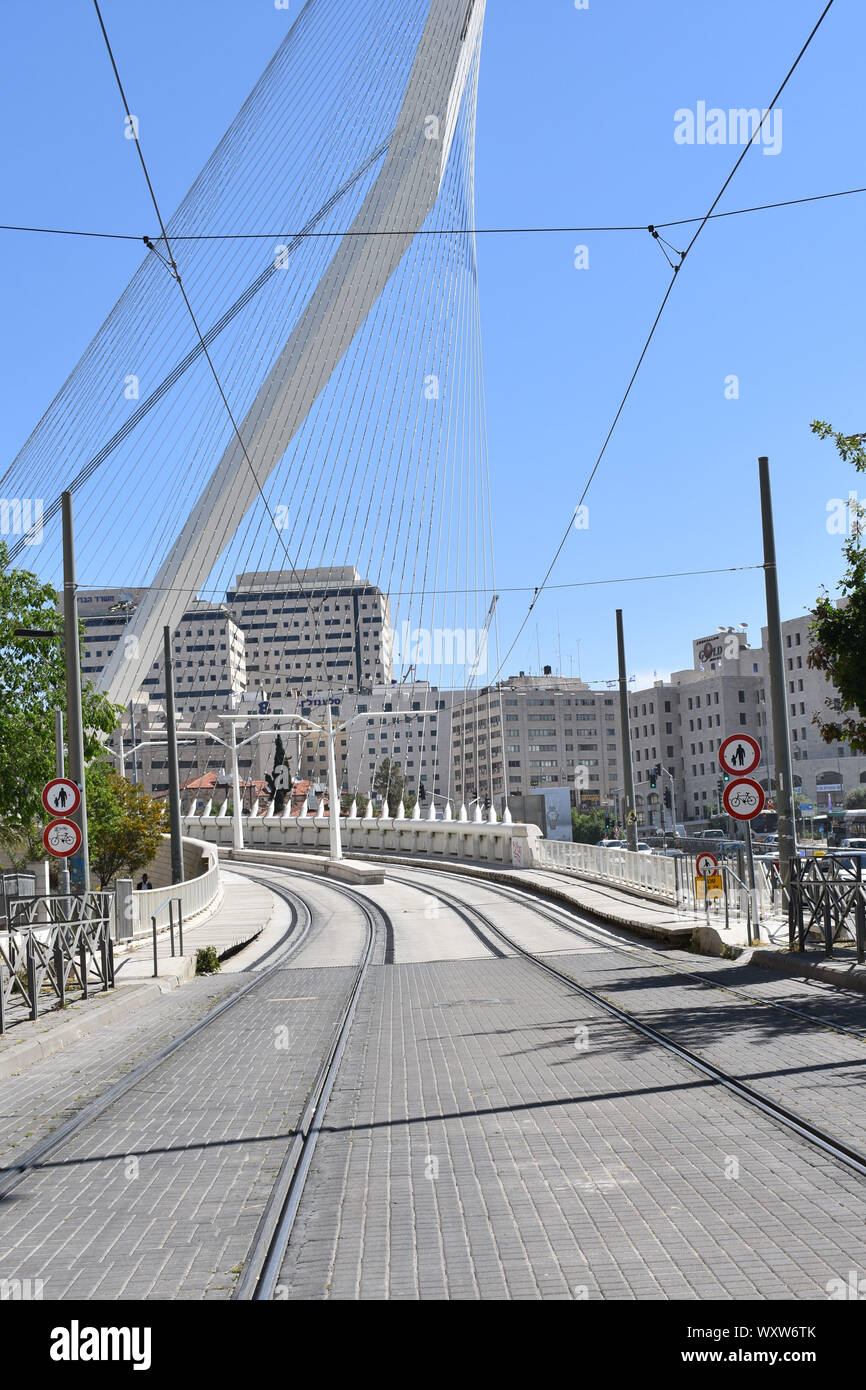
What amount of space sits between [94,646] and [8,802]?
499 feet

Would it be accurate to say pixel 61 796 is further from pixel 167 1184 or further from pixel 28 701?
pixel 28 701

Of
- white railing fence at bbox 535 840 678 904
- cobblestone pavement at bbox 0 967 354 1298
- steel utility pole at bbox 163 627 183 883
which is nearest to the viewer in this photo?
cobblestone pavement at bbox 0 967 354 1298

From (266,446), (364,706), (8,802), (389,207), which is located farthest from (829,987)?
(364,706)

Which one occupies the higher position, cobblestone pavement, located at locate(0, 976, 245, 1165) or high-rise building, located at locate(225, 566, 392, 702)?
high-rise building, located at locate(225, 566, 392, 702)

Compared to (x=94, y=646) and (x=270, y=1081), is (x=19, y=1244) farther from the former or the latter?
(x=94, y=646)

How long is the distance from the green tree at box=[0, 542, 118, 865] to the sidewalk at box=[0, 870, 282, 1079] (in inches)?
209

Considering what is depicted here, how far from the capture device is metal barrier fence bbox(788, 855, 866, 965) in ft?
49.8

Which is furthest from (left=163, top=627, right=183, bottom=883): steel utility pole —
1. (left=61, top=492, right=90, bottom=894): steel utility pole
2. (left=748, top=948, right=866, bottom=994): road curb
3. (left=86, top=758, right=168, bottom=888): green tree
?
(left=748, top=948, right=866, bottom=994): road curb

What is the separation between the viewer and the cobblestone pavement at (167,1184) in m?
5.58

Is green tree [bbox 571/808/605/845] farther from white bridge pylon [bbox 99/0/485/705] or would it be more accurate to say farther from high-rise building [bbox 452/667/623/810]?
white bridge pylon [bbox 99/0/485/705]

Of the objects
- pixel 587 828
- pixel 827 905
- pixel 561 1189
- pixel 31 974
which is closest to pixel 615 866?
pixel 827 905

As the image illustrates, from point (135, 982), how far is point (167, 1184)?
507 inches

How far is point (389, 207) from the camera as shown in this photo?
41.3m
